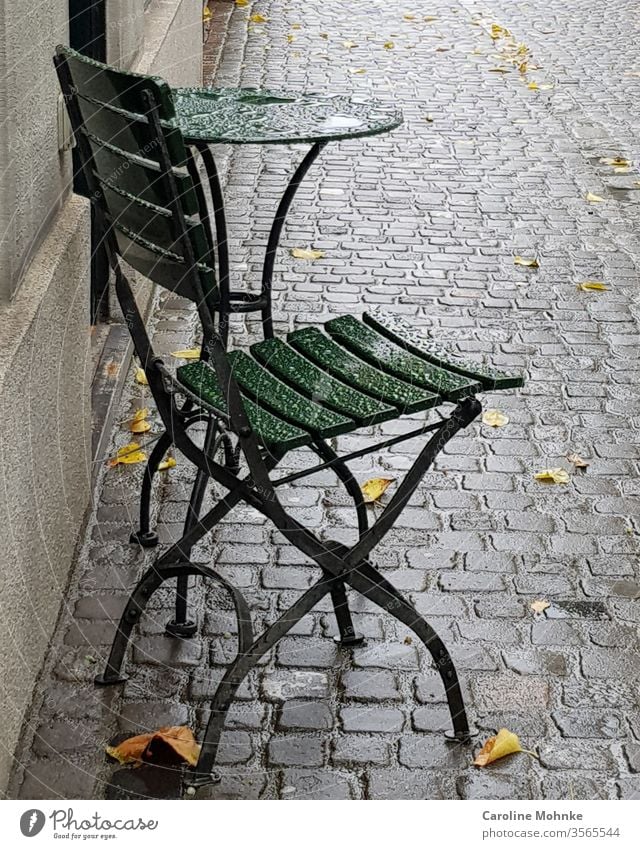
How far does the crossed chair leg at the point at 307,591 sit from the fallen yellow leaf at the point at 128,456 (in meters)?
1.39

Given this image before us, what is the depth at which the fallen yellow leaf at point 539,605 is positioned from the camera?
4094mm

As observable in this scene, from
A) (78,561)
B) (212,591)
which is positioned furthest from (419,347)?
(78,561)

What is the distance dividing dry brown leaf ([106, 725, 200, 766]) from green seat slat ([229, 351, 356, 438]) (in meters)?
0.85

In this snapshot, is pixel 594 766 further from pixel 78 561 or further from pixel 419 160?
pixel 419 160

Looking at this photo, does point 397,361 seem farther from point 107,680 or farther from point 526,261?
point 526,261

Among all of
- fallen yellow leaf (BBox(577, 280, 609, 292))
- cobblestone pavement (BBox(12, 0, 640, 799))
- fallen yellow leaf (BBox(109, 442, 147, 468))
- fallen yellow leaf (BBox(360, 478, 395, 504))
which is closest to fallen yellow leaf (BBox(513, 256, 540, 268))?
cobblestone pavement (BBox(12, 0, 640, 799))

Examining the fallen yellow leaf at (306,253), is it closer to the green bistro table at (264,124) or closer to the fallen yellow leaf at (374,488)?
the fallen yellow leaf at (374,488)

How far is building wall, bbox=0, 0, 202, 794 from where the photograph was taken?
3221 mm

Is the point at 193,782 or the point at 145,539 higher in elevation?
the point at 145,539

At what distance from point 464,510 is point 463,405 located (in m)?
1.42

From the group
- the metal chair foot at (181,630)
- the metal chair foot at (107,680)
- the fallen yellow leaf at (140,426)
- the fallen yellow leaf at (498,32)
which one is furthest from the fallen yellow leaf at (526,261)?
the fallen yellow leaf at (498,32)

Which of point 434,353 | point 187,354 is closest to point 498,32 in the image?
point 187,354

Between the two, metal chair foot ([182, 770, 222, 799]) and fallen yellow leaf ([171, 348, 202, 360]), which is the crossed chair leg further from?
fallen yellow leaf ([171, 348, 202, 360])

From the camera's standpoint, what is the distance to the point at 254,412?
326 centimetres
